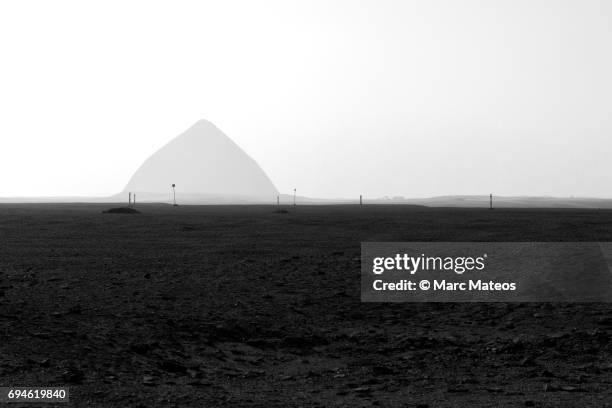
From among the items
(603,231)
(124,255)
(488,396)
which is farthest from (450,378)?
(603,231)

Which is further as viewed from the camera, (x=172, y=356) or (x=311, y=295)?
(x=311, y=295)

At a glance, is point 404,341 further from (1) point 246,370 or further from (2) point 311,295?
(2) point 311,295

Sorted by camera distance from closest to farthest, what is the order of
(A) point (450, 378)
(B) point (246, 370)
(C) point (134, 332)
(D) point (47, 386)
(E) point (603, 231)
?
(D) point (47, 386), (A) point (450, 378), (B) point (246, 370), (C) point (134, 332), (E) point (603, 231)

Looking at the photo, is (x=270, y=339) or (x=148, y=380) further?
(x=270, y=339)

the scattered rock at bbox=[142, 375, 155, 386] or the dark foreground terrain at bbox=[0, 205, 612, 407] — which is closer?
the dark foreground terrain at bbox=[0, 205, 612, 407]

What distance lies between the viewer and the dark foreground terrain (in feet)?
34.8

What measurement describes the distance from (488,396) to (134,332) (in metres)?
7.74

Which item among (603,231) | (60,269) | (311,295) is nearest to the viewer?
(311,295)

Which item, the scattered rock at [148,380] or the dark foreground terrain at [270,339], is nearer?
the dark foreground terrain at [270,339]

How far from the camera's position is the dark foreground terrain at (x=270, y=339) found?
1060 cm

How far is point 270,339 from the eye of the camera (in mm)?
15352

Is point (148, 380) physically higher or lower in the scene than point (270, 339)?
higher

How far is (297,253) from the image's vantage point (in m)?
27.2

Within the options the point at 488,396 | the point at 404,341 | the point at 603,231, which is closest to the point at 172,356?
the point at 404,341
